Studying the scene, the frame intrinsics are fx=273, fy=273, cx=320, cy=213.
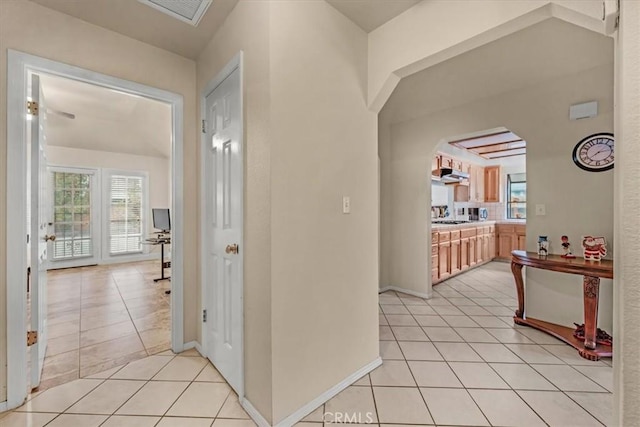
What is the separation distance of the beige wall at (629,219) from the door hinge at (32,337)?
2.78 metres

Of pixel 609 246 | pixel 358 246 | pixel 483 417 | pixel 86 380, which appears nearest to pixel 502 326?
pixel 609 246

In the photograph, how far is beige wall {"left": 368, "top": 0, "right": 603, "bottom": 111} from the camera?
1274 mm

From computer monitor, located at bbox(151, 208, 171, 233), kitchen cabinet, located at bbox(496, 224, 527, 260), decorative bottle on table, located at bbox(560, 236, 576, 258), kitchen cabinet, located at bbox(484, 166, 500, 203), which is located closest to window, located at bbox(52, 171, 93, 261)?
computer monitor, located at bbox(151, 208, 171, 233)

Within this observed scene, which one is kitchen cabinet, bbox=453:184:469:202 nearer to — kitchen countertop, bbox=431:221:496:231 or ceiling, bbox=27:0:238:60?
kitchen countertop, bbox=431:221:496:231

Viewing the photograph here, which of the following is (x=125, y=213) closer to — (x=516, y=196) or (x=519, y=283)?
(x=519, y=283)

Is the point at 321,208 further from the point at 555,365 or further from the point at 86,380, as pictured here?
the point at 555,365

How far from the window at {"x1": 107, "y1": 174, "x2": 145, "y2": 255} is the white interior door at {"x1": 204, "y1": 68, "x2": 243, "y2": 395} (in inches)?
197

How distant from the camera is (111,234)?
6.07m

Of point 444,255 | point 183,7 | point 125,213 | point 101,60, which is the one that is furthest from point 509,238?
point 125,213

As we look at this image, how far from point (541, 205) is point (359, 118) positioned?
223 centimetres

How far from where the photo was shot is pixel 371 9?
1758mm

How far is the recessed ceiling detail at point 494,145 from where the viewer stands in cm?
458

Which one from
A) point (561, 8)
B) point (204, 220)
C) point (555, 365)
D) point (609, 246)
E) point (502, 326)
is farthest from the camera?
point (502, 326)

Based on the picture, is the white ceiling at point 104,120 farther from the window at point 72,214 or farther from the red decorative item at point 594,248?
the red decorative item at point 594,248
